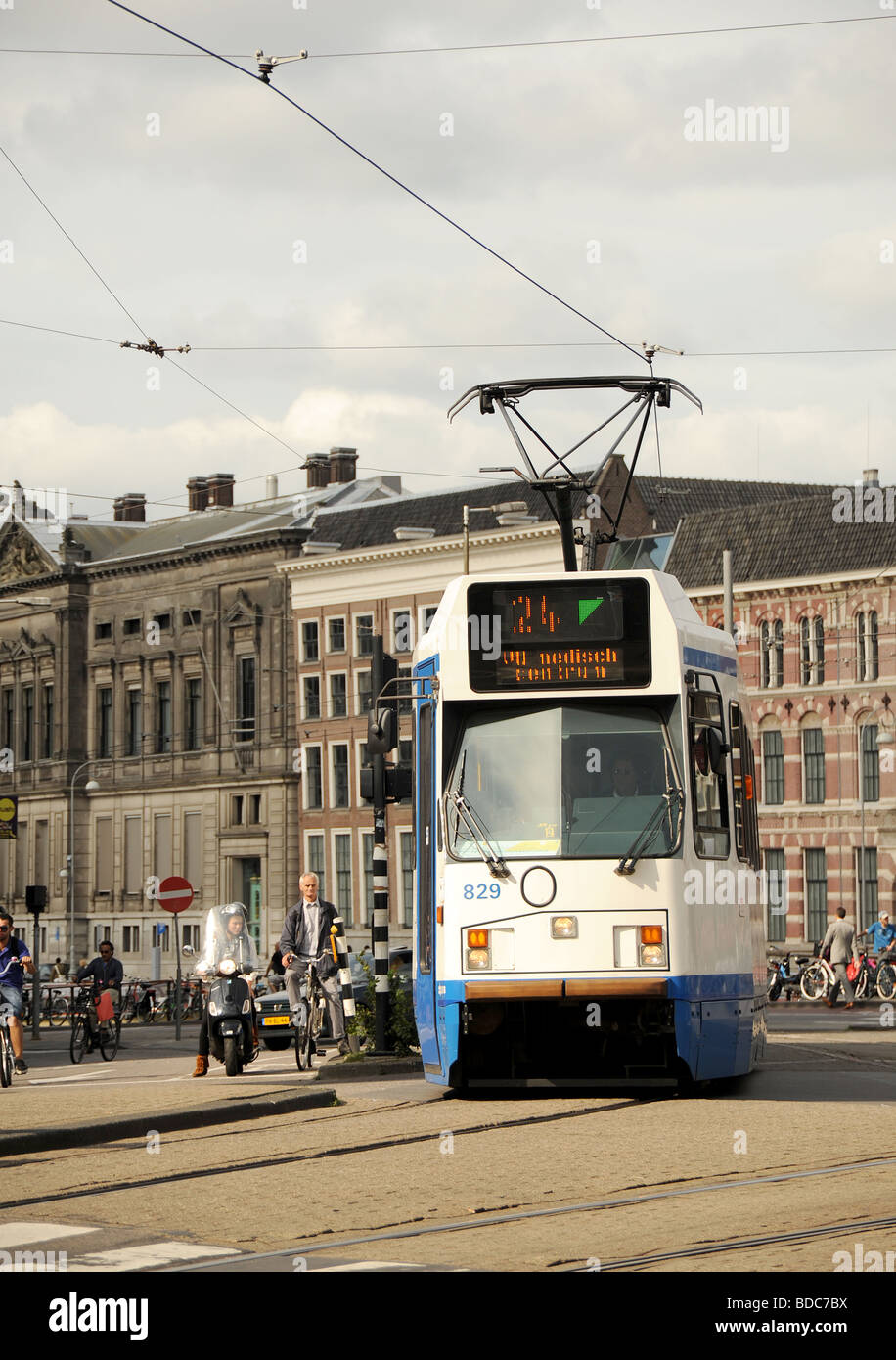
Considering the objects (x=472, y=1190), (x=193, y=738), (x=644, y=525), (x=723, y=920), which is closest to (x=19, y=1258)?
(x=472, y=1190)

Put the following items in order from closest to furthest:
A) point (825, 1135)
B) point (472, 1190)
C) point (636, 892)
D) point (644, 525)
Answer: point (472, 1190), point (825, 1135), point (636, 892), point (644, 525)

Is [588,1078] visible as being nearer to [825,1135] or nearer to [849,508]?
[825,1135]

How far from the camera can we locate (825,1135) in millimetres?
13344

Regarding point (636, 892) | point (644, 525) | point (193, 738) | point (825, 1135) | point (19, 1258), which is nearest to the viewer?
point (19, 1258)

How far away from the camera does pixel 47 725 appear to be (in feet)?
270

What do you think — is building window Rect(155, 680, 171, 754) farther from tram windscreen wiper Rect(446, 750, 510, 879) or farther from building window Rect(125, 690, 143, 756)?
tram windscreen wiper Rect(446, 750, 510, 879)

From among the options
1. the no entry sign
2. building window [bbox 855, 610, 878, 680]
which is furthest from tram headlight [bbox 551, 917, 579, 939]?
building window [bbox 855, 610, 878, 680]

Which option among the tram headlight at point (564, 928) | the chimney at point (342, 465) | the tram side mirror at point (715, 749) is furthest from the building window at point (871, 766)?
the tram headlight at point (564, 928)

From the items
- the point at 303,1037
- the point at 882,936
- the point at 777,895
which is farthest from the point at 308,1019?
the point at 777,895

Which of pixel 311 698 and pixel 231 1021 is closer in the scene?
pixel 231 1021

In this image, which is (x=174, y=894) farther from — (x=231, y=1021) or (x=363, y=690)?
(x=363, y=690)

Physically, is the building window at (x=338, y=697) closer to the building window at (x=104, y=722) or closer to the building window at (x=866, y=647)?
the building window at (x=104, y=722)

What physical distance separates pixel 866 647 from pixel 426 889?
43.9 metres
